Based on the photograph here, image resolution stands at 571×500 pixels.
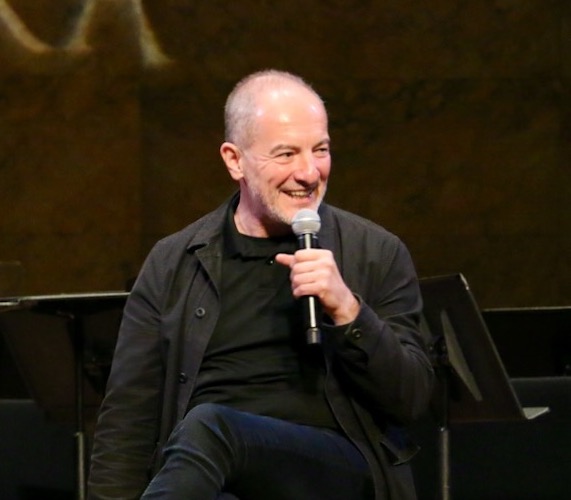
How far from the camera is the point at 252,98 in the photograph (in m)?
3.14

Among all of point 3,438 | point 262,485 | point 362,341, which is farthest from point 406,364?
point 3,438

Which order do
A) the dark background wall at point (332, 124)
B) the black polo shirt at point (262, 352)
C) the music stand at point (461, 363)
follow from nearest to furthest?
the black polo shirt at point (262, 352) < the music stand at point (461, 363) < the dark background wall at point (332, 124)

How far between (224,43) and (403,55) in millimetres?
776

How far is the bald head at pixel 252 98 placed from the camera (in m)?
3.11

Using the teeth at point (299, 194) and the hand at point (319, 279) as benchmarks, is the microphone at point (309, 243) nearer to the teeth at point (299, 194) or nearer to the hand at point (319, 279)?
the hand at point (319, 279)

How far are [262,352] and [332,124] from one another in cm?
284

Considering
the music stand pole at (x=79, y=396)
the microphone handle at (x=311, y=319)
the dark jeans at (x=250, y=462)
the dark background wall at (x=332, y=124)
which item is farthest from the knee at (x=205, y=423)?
the dark background wall at (x=332, y=124)

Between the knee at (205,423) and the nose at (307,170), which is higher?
the nose at (307,170)

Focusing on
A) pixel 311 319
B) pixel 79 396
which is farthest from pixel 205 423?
pixel 79 396

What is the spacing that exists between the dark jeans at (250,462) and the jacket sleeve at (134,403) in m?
0.43

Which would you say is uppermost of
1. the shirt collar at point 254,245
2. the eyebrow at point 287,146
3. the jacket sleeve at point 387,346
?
the eyebrow at point 287,146

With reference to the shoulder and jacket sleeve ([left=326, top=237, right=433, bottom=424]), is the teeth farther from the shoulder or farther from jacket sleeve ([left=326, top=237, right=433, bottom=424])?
jacket sleeve ([left=326, top=237, right=433, bottom=424])

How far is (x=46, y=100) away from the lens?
5.59 m

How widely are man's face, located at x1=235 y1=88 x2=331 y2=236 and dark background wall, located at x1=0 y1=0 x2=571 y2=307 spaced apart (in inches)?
103
